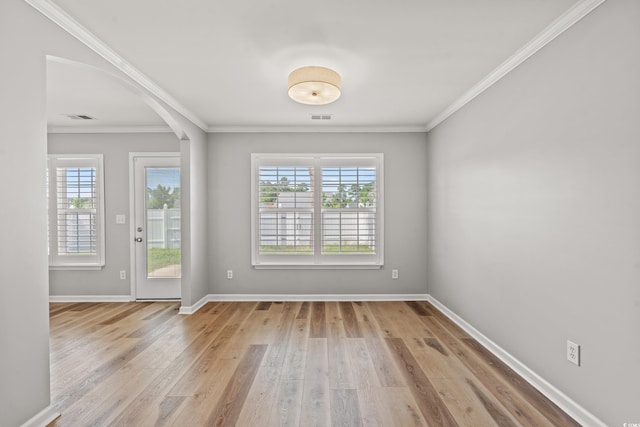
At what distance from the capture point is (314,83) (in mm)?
2605

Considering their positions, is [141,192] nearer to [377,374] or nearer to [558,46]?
[377,374]

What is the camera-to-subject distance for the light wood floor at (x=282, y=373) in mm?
2014

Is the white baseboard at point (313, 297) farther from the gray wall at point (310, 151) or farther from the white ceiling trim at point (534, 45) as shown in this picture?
the white ceiling trim at point (534, 45)

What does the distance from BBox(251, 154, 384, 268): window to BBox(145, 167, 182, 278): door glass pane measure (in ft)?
3.98

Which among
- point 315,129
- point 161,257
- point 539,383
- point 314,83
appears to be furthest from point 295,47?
point 161,257

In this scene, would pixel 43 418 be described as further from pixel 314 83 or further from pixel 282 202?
pixel 282 202

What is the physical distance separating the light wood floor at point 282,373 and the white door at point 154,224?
802mm

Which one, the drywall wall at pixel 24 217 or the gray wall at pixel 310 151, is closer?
the drywall wall at pixel 24 217

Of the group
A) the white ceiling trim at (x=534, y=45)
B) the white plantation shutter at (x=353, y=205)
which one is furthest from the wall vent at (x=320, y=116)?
the white ceiling trim at (x=534, y=45)

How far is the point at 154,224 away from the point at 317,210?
2.41 metres

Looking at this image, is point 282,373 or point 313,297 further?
point 313,297

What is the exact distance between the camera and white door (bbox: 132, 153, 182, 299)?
15.3 ft

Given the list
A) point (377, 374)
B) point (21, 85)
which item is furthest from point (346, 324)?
point (21, 85)

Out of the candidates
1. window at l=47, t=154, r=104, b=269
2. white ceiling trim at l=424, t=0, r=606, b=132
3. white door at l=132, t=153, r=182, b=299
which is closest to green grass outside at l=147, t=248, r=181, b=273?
white door at l=132, t=153, r=182, b=299
